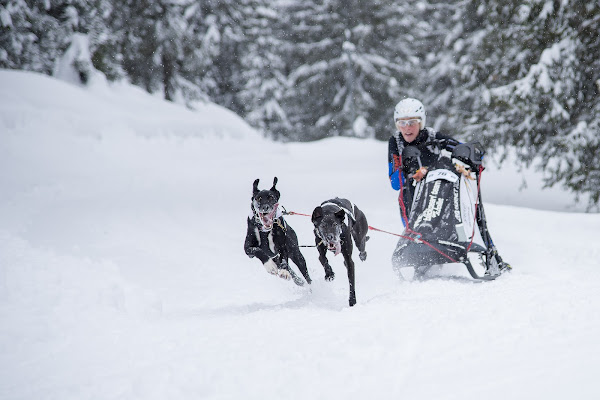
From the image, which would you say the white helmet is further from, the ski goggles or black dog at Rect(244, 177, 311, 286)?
black dog at Rect(244, 177, 311, 286)

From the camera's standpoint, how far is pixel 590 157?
9.56 m

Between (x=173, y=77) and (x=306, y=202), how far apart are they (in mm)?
13345

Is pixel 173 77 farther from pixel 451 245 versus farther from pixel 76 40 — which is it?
pixel 451 245

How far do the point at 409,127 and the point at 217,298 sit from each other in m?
2.80

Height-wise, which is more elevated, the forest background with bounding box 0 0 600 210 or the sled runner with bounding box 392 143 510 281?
the forest background with bounding box 0 0 600 210

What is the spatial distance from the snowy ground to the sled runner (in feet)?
0.91

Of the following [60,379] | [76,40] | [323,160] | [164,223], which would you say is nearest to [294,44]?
[323,160]

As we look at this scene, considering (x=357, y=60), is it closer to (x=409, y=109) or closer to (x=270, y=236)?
(x=409, y=109)

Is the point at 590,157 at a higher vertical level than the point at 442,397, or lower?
Answer: higher

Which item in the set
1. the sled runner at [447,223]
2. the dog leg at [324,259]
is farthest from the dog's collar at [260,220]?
the sled runner at [447,223]

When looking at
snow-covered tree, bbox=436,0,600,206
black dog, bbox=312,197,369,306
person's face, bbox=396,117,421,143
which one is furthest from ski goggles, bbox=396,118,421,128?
snow-covered tree, bbox=436,0,600,206

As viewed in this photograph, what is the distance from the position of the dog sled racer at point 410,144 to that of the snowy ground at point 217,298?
3.49 feet

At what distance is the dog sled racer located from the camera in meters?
5.37

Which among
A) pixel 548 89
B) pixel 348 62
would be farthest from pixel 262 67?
pixel 548 89
